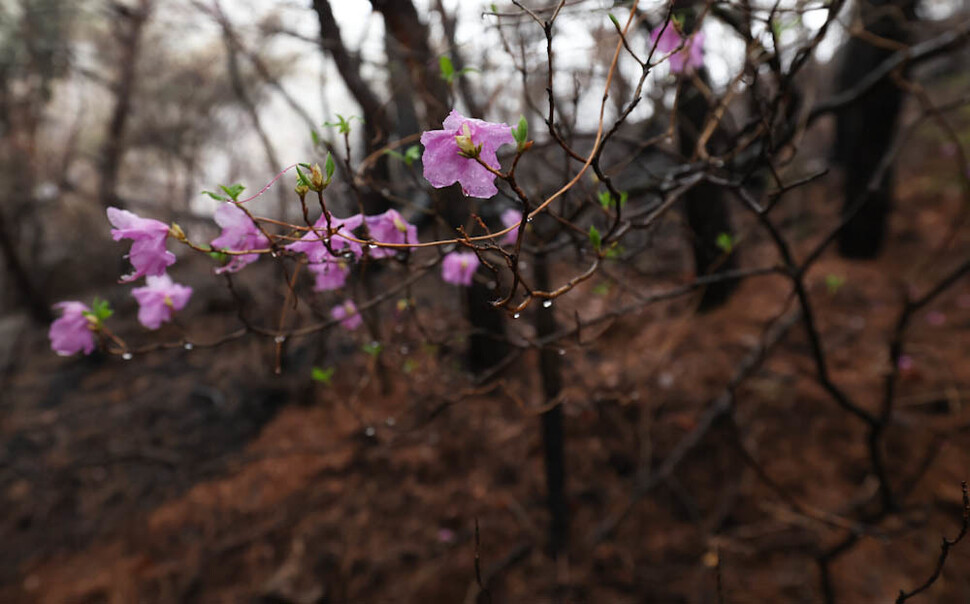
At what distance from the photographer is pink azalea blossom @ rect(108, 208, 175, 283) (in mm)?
808

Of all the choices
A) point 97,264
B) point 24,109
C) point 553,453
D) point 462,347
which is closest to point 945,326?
point 553,453

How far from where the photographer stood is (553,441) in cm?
210

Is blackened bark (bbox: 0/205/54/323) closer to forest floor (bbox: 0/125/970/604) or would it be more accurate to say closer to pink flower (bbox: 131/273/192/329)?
forest floor (bbox: 0/125/970/604)

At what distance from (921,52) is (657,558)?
223 centimetres

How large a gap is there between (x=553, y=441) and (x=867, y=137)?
2.98 m

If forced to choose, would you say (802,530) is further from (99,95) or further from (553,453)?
(99,95)

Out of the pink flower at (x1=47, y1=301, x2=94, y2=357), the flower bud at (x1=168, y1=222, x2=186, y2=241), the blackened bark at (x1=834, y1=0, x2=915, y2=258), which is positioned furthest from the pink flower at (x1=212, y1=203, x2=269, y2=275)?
the blackened bark at (x1=834, y1=0, x2=915, y2=258)

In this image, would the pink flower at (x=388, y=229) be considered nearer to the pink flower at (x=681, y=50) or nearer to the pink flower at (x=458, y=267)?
the pink flower at (x=458, y=267)

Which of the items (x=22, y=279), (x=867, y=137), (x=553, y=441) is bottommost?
(x=553, y=441)

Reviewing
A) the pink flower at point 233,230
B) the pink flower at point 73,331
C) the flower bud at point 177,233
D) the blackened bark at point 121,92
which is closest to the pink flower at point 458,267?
the pink flower at point 233,230

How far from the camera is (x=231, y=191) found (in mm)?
742

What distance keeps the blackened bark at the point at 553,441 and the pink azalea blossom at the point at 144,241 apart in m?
1.19

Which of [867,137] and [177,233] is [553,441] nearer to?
[177,233]

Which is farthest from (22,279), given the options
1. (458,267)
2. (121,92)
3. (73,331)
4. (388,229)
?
(388,229)
